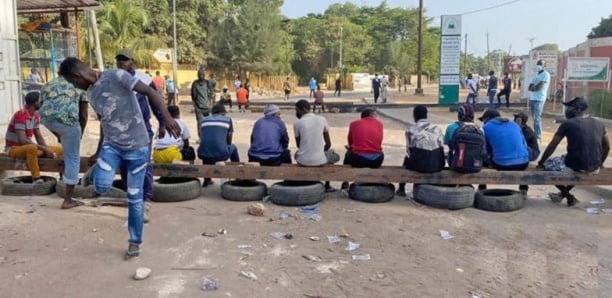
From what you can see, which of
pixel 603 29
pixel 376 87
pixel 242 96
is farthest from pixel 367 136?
pixel 603 29

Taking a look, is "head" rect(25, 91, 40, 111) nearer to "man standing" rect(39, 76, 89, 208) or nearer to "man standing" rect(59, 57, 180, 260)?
"man standing" rect(39, 76, 89, 208)

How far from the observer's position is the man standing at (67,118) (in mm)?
6086

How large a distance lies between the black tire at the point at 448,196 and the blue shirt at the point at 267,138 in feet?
6.30

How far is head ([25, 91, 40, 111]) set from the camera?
22.2ft

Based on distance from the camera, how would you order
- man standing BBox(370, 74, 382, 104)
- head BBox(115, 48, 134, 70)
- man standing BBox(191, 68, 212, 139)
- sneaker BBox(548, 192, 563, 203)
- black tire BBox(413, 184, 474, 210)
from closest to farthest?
head BBox(115, 48, 134, 70), black tire BBox(413, 184, 474, 210), sneaker BBox(548, 192, 563, 203), man standing BBox(191, 68, 212, 139), man standing BBox(370, 74, 382, 104)

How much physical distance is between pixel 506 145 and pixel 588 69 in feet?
45.4

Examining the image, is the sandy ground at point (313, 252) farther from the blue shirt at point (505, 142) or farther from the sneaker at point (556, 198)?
the blue shirt at point (505, 142)

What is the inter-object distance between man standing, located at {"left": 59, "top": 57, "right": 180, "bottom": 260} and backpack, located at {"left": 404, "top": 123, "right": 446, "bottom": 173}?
3.14m

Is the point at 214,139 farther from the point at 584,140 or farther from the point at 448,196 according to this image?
the point at 584,140

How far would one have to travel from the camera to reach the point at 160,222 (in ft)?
18.7

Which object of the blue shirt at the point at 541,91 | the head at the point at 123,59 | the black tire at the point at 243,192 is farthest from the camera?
the blue shirt at the point at 541,91

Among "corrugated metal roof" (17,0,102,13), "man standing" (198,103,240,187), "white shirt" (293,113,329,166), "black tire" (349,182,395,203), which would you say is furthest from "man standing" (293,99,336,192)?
"corrugated metal roof" (17,0,102,13)

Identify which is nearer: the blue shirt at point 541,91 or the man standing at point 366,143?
the man standing at point 366,143

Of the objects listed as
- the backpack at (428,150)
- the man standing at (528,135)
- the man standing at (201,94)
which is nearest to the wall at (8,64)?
the man standing at (201,94)
